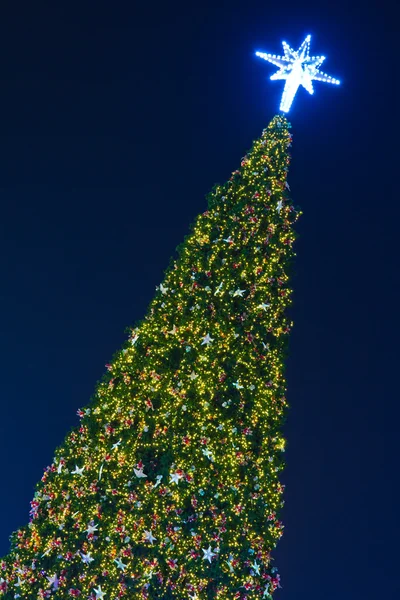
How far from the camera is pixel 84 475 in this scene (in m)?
5.25

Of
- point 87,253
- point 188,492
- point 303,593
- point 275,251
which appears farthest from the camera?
point 87,253

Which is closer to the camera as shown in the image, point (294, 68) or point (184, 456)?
point (184, 456)

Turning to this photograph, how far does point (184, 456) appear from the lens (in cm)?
514

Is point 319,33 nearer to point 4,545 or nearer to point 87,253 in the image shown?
point 87,253

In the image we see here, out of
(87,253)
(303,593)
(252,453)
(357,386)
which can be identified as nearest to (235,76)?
(87,253)

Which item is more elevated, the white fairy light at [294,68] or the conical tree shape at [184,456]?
the white fairy light at [294,68]

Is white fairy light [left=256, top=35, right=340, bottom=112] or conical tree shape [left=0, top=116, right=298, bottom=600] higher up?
white fairy light [left=256, top=35, right=340, bottom=112]

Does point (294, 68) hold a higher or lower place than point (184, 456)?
higher

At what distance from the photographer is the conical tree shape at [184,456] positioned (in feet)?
16.5

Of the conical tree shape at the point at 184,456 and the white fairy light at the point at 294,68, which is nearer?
the conical tree shape at the point at 184,456

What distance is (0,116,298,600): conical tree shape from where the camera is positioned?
5031mm

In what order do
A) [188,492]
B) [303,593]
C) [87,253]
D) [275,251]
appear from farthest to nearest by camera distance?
[87,253]
[303,593]
[275,251]
[188,492]

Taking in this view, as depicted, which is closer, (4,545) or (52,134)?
(4,545)

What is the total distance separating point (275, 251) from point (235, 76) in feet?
11.5
